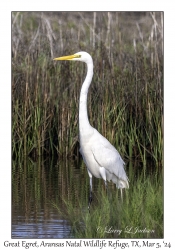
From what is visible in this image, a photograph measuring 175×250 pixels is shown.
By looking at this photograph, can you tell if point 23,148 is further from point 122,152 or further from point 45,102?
point 122,152

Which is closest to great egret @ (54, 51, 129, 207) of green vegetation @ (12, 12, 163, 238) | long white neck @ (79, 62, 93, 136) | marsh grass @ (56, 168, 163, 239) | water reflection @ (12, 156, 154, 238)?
long white neck @ (79, 62, 93, 136)

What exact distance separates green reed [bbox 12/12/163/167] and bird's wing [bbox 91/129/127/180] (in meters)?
1.34

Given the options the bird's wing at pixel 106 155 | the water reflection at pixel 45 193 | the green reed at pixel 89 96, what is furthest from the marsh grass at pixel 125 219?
the green reed at pixel 89 96

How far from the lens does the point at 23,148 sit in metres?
9.23

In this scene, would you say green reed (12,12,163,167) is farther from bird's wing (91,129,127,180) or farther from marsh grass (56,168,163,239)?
marsh grass (56,168,163,239)

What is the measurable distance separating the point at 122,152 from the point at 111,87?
0.87 meters

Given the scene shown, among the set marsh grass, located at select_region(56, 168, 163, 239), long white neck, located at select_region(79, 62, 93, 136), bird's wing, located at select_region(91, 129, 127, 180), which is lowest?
→ marsh grass, located at select_region(56, 168, 163, 239)

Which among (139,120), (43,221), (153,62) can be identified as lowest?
(43,221)

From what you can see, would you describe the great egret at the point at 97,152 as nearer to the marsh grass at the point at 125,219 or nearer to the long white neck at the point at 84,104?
the long white neck at the point at 84,104

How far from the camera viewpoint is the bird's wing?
23.6 feet

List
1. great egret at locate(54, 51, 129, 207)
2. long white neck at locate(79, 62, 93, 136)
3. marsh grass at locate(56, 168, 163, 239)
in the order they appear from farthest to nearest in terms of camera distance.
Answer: great egret at locate(54, 51, 129, 207) → long white neck at locate(79, 62, 93, 136) → marsh grass at locate(56, 168, 163, 239)

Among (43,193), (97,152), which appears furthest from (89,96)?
(43,193)

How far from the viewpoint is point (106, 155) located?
23.7 ft

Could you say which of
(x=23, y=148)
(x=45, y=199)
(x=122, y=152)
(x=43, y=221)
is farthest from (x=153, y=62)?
(x=43, y=221)
